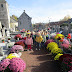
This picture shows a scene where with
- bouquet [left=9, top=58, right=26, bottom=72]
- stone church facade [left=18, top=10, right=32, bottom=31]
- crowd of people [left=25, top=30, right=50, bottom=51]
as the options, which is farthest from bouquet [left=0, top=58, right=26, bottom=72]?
stone church facade [left=18, top=10, right=32, bottom=31]

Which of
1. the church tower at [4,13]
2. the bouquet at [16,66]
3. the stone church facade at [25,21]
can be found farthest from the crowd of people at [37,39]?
the church tower at [4,13]

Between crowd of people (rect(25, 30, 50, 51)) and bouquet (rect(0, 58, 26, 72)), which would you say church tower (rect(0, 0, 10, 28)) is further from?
bouquet (rect(0, 58, 26, 72))

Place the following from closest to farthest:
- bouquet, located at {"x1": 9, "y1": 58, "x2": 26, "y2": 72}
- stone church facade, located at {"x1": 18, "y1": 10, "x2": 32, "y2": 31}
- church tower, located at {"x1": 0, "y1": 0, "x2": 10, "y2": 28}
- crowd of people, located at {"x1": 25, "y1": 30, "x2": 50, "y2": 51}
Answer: bouquet, located at {"x1": 9, "y1": 58, "x2": 26, "y2": 72}
crowd of people, located at {"x1": 25, "y1": 30, "x2": 50, "y2": 51}
church tower, located at {"x1": 0, "y1": 0, "x2": 10, "y2": 28}
stone church facade, located at {"x1": 18, "y1": 10, "x2": 32, "y2": 31}

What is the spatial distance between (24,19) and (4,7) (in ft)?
29.6

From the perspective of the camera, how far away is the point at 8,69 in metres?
3.82

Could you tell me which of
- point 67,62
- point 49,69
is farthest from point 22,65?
point 67,62

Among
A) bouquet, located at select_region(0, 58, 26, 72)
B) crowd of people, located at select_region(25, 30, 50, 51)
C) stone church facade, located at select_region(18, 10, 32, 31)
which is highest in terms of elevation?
stone church facade, located at select_region(18, 10, 32, 31)

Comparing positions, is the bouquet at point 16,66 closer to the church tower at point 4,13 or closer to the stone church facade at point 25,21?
the stone church facade at point 25,21

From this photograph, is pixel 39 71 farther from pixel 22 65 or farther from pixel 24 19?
pixel 24 19

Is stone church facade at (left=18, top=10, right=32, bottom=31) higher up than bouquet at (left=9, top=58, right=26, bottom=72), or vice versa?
stone church facade at (left=18, top=10, right=32, bottom=31)

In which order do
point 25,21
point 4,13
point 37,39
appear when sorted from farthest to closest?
point 25,21 → point 4,13 → point 37,39

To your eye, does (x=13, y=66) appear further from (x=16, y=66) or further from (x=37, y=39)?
(x=37, y=39)

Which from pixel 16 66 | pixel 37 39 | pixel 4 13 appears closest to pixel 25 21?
pixel 4 13

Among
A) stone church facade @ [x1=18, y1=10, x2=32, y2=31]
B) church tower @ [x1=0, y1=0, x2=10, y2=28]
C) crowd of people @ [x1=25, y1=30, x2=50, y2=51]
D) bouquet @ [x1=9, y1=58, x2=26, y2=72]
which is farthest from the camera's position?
stone church facade @ [x1=18, y1=10, x2=32, y2=31]
